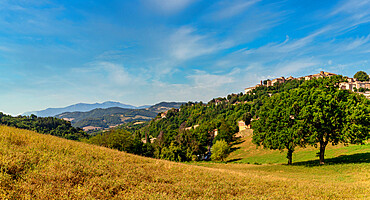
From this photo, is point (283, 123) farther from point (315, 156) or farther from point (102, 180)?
point (102, 180)

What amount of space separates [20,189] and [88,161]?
9.86ft

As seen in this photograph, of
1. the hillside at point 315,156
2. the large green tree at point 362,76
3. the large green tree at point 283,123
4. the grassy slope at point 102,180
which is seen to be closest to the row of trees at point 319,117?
the large green tree at point 283,123

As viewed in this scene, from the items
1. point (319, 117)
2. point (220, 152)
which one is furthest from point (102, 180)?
point (220, 152)

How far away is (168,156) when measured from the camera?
58.8 m

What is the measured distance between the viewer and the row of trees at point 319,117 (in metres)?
21.1

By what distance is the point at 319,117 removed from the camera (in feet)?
72.1

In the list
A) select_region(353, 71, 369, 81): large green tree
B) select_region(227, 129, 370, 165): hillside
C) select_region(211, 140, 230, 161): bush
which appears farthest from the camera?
select_region(353, 71, 369, 81): large green tree

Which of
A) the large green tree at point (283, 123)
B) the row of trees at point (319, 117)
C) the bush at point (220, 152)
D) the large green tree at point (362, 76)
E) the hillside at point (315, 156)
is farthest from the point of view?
the large green tree at point (362, 76)

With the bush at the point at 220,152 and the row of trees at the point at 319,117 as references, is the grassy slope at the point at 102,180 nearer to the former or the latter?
the row of trees at the point at 319,117

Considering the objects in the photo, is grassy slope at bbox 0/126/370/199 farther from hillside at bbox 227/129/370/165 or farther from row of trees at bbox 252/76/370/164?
hillside at bbox 227/129/370/165

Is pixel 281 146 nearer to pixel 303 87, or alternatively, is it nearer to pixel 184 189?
pixel 303 87

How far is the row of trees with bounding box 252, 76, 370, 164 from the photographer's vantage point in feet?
69.4

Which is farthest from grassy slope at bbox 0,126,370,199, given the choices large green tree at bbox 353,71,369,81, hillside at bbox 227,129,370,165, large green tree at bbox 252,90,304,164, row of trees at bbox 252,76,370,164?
large green tree at bbox 353,71,369,81

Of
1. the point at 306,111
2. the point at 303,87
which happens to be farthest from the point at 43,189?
the point at 303,87
